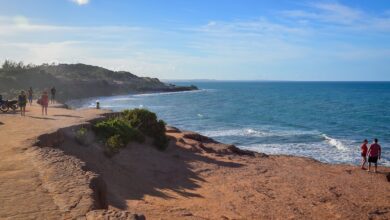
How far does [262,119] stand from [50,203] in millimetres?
40734

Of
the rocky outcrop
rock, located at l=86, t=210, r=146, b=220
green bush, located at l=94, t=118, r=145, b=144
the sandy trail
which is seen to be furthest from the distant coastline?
rock, located at l=86, t=210, r=146, b=220

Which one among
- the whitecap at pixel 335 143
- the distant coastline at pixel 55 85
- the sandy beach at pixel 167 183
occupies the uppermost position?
the distant coastline at pixel 55 85

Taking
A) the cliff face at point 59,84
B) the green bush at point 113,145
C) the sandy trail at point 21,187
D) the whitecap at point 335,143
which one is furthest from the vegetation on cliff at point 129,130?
the cliff face at point 59,84

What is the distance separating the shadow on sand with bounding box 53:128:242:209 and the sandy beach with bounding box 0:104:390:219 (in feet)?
0.13

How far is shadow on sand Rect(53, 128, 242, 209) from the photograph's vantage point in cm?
1245

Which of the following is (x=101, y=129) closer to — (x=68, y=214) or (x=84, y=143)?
(x=84, y=143)

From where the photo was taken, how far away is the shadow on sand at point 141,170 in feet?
40.9

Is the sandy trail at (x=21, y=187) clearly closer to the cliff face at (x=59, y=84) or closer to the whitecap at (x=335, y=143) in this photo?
the whitecap at (x=335, y=143)

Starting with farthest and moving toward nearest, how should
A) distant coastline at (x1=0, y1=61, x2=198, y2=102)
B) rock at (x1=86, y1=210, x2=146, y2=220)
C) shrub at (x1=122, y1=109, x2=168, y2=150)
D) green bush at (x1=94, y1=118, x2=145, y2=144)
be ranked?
distant coastline at (x1=0, y1=61, x2=198, y2=102) < shrub at (x1=122, y1=109, x2=168, y2=150) < green bush at (x1=94, y1=118, x2=145, y2=144) < rock at (x1=86, y1=210, x2=146, y2=220)

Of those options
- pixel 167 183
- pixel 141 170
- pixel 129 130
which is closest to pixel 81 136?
pixel 141 170

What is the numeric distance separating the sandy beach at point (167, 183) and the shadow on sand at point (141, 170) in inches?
1.6

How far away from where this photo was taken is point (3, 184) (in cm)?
741

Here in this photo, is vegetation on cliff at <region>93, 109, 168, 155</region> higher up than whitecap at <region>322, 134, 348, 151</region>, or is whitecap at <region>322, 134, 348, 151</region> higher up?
vegetation on cliff at <region>93, 109, 168, 155</region>

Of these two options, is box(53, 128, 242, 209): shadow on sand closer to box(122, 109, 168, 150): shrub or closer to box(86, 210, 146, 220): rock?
box(122, 109, 168, 150): shrub
